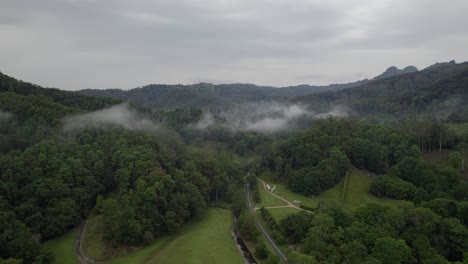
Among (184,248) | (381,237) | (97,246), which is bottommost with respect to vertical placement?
(184,248)

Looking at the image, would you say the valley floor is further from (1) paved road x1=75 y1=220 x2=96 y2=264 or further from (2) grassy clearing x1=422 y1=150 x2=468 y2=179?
(2) grassy clearing x1=422 y1=150 x2=468 y2=179

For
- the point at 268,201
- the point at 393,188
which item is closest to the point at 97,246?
the point at 268,201

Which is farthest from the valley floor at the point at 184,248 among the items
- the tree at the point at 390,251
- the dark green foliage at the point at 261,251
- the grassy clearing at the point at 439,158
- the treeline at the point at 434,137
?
the treeline at the point at 434,137

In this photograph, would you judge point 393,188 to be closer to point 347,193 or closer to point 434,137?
point 347,193

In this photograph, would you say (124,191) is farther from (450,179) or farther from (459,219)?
(450,179)

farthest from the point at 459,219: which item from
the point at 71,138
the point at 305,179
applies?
the point at 71,138
